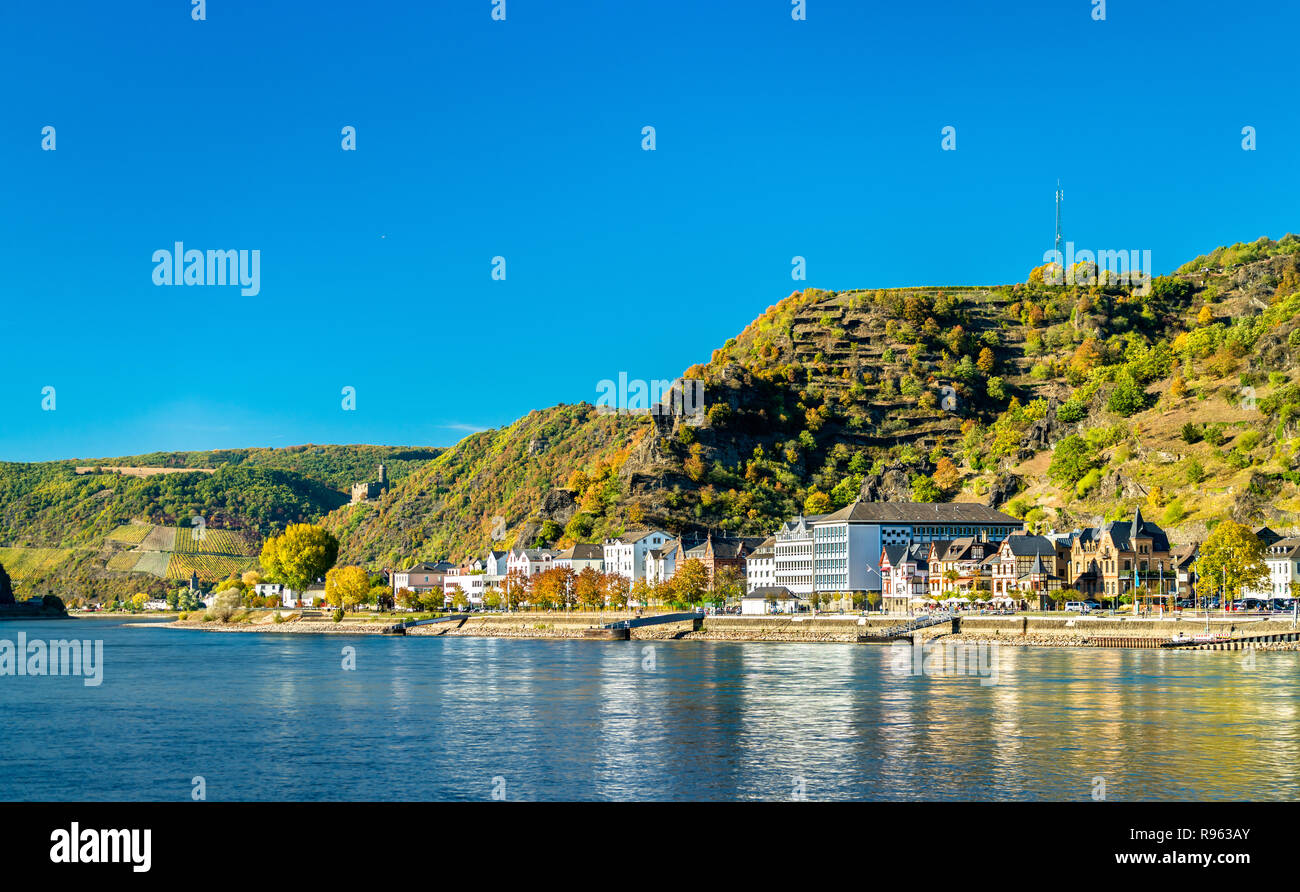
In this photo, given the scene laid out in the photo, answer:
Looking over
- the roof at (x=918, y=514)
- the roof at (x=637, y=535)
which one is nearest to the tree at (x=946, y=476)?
the roof at (x=918, y=514)

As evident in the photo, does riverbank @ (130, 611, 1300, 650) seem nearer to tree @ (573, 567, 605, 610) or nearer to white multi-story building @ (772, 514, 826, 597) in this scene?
tree @ (573, 567, 605, 610)

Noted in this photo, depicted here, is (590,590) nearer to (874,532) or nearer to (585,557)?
(585,557)

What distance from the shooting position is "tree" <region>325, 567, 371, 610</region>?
555ft

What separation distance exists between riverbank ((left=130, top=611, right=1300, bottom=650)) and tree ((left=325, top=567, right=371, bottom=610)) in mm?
5361

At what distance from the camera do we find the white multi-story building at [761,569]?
147m

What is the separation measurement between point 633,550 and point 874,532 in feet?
111

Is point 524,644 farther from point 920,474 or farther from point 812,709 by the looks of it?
point 920,474

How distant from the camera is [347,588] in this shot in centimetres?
16900

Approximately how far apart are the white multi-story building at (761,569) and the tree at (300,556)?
6734 centimetres

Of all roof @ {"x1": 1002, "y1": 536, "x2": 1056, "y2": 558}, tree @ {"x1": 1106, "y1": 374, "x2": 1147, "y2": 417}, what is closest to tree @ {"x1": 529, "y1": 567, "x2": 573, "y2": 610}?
roof @ {"x1": 1002, "y1": 536, "x2": 1056, "y2": 558}

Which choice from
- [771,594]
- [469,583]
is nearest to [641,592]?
[771,594]
